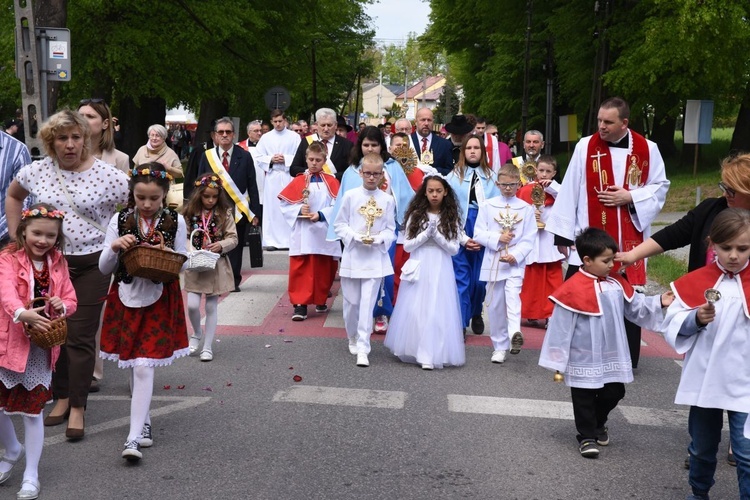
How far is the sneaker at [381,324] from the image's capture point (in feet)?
34.1

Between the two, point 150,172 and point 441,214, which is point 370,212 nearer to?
point 441,214

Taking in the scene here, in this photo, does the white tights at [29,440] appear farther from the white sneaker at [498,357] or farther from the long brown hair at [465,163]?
the long brown hair at [465,163]

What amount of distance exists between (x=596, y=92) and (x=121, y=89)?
12471 mm

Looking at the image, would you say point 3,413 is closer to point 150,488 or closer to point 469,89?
point 150,488

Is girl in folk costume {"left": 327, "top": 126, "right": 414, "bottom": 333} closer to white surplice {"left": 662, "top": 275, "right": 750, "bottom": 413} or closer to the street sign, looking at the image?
white surplice {"left": 662, "top": 275, "right": 750, "bottom": 413}

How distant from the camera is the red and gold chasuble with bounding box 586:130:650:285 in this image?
27.1 ft

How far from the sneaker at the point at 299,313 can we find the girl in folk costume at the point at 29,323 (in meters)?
5.30

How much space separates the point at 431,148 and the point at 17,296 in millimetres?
7149

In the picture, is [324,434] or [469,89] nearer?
[324,434]

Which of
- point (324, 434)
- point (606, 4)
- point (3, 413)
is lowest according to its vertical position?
point (324, 434)

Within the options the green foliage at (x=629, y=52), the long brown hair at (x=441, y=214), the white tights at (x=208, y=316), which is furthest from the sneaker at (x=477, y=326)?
the green foliage at (x=629, y=52)

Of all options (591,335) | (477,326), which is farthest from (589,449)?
(477,326)

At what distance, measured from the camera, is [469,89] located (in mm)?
62469

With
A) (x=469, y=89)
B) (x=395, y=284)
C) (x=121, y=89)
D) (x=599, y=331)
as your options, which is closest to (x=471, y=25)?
(x=469, y=89)
